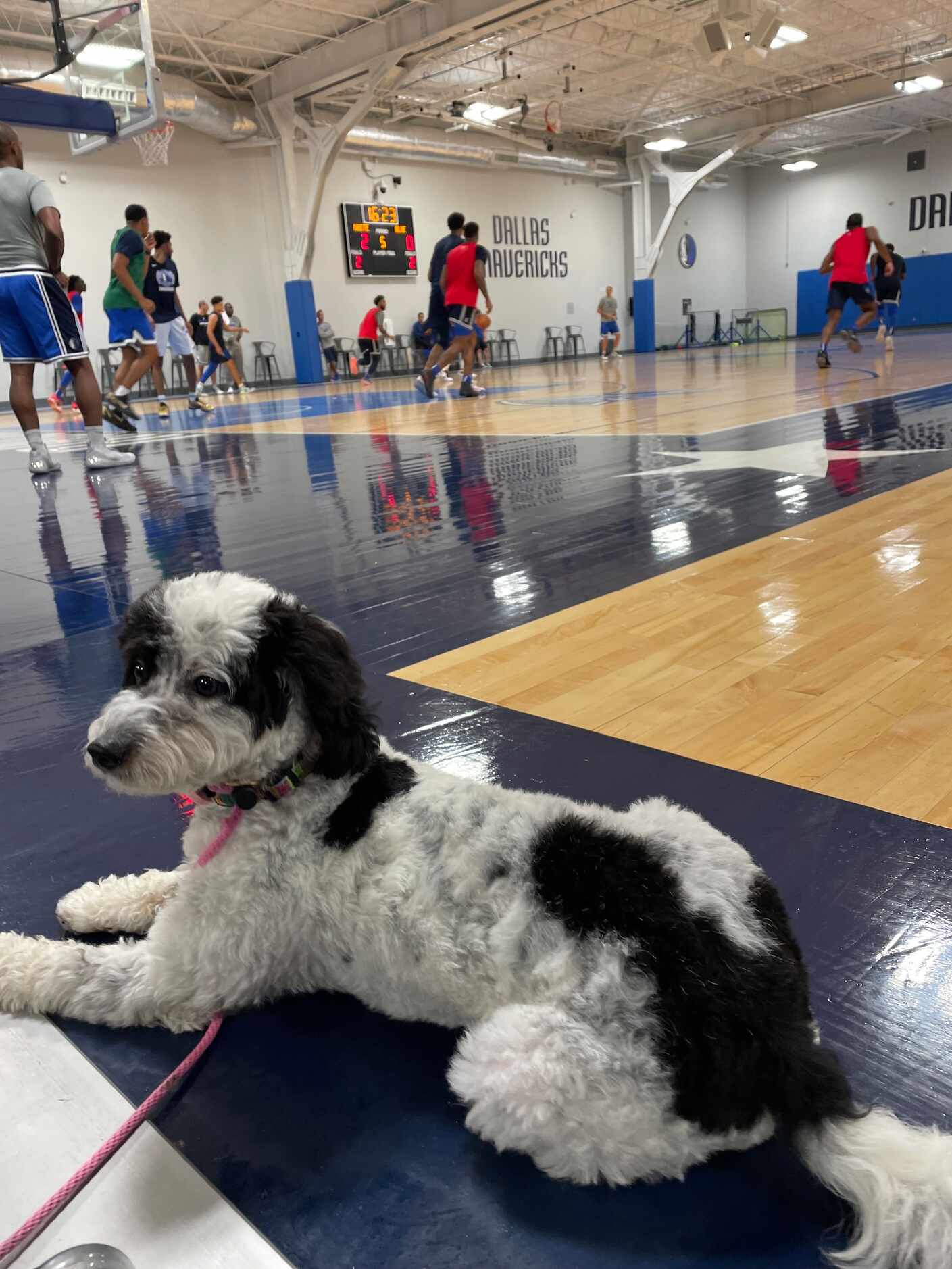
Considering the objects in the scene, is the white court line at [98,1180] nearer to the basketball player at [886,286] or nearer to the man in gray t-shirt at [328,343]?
the basketball player at [886,286]

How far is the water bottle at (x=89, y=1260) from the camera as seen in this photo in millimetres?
845

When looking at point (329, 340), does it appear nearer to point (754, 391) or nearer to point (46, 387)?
point (46, 387)

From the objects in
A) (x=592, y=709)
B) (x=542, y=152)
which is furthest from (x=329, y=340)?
(x=592, y=709)

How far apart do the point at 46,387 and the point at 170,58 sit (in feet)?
20.1

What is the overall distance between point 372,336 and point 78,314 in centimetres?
749

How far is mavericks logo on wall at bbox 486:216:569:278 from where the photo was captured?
23.3m

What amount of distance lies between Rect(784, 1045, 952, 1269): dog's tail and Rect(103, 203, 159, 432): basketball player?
9.34m

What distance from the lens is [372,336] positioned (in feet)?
63.8

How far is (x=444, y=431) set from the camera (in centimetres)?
791

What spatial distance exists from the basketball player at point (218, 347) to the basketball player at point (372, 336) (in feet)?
9.19

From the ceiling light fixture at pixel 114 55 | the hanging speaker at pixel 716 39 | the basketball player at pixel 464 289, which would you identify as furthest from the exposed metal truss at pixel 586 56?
the basketball player at pixel 464 289

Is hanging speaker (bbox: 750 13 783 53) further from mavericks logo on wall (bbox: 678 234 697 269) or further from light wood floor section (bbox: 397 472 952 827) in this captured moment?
mavericks logo on wall (bbox: 678 234 697 269)

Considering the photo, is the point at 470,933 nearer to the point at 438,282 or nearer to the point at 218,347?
the point at 438,282

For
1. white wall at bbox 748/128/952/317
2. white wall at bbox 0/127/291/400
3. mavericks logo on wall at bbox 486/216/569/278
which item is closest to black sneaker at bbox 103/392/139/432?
white wall at bbox 0/127/291/400
